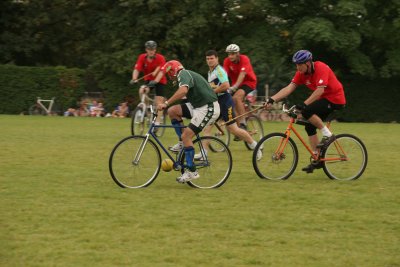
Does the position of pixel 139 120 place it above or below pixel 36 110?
below

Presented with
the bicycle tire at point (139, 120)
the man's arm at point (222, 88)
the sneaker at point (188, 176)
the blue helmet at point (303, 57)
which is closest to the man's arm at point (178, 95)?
the sneaker at point (188, 176)

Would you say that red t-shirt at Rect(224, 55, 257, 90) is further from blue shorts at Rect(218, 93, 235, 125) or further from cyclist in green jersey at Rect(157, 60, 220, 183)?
cyclist in green jersey at Rect(157, 60, 220, 183)

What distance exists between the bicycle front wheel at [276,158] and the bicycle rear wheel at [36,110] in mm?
21535

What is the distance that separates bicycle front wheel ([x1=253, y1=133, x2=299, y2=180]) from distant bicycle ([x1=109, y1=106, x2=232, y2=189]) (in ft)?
1.99

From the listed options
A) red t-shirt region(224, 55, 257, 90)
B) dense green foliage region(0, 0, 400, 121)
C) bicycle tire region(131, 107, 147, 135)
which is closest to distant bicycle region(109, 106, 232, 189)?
red t-shirt region(224, 55, 257, 90)

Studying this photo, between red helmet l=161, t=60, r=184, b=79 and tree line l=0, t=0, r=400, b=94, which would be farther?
tree line l=0, t=0, r=400, b=94

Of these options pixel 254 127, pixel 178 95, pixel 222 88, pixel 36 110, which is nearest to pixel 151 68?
pixel 254 127

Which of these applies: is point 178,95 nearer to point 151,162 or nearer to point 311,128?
point 151,162

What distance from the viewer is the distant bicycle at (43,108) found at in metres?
31.3

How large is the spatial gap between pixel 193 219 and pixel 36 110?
24.3m

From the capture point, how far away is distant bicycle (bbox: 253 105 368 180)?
10844 mm

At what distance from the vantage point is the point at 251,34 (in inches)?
1268

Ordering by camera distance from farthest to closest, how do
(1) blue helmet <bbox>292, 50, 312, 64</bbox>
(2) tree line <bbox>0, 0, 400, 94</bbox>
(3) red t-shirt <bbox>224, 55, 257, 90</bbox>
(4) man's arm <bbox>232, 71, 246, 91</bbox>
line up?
(2) tree line <bbox>0, 0, 400, 94</bbox>
(3) red t-shirt <bbox>224, 55, 257, 90</bbox>
(4) man's arm <bbox>232, 71, 246, 91</bbox>
(1) blue helmet <bbox>292, 50, 312, 64</bbox>

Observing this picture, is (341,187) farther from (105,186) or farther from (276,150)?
(105,186)
